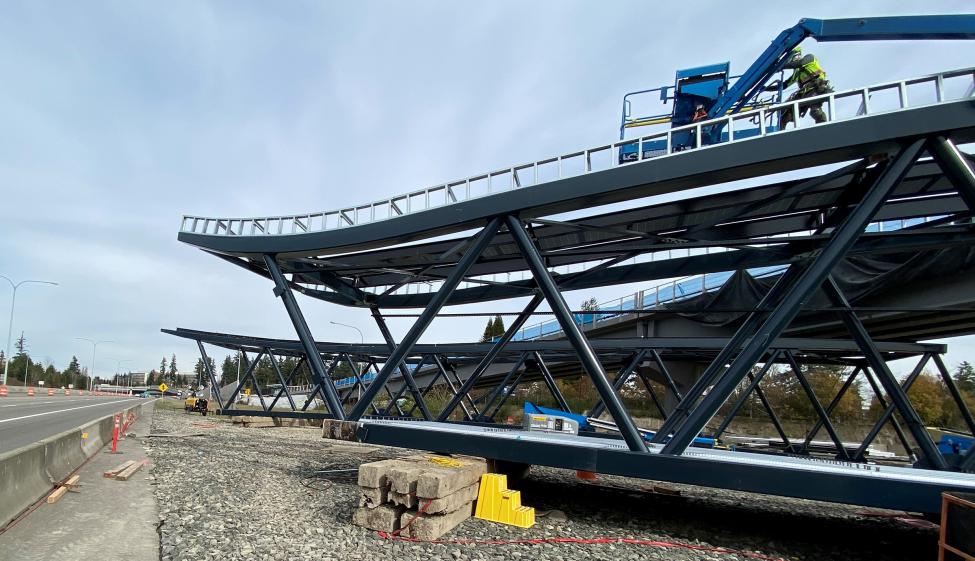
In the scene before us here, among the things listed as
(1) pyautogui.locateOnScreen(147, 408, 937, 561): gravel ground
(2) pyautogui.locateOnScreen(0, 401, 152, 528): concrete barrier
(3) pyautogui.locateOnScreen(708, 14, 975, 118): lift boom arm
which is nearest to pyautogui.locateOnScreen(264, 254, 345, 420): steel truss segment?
(1) pyautogui.locateOnScreen(147, 408, 937, 561): gravel ground

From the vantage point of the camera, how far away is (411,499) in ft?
25.4

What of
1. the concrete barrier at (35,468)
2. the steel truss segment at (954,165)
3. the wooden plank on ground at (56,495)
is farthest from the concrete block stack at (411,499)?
the steel truss segment at (954,165)

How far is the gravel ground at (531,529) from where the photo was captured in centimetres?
703

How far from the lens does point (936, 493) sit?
6.84 metres

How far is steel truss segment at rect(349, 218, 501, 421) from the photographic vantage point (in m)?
10.8

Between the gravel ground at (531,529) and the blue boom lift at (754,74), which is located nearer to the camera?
the gravel ground at (531,529)

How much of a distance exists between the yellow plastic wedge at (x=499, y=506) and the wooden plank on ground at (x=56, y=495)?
20.3 ft

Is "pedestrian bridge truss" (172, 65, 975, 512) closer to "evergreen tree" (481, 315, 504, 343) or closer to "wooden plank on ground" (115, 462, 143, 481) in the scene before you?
"wooden plank on ground" (115, 462, 143, 481)

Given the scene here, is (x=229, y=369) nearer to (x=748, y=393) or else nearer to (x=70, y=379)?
(x=70, y=379)

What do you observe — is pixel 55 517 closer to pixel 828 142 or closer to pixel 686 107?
pixel 828 142

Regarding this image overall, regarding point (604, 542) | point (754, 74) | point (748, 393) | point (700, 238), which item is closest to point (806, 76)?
point (754, 74)

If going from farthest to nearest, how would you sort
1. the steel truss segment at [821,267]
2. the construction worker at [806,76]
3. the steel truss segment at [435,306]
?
the construction worker at [806,76], the steel truss segment at [435,306], the steel truss segment at [821,267]

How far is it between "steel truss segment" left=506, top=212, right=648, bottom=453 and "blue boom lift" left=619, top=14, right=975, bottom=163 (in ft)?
11.4

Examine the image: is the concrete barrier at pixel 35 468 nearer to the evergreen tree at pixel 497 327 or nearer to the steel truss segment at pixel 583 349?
the steel truss segment at pixel 583 349
